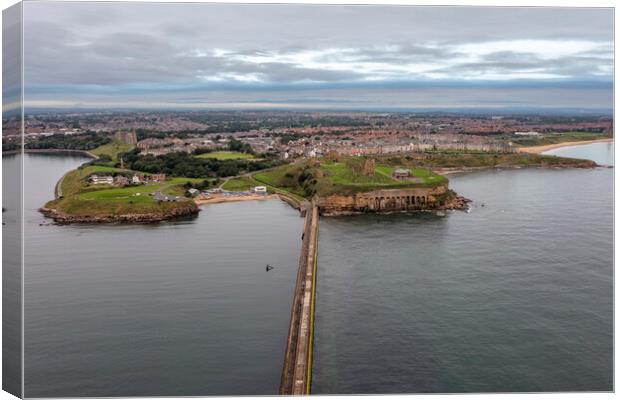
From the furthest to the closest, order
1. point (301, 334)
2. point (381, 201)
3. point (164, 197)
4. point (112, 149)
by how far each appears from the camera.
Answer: point (112, 149) < point (164, 197) < point (381, 201) < point (301, 334)

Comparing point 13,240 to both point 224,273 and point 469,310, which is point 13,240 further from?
point 469,310

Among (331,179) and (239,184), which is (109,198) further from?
(331,179)

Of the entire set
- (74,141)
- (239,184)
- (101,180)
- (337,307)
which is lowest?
(337,307)

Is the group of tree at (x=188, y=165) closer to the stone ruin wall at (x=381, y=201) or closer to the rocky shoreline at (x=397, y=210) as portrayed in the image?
the stone ruin wall at (x=381, y=201)

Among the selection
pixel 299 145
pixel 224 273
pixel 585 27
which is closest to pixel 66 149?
pixel 299 145

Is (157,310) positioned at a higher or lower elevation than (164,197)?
lower

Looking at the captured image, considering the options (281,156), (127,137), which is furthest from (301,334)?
(127,137)
